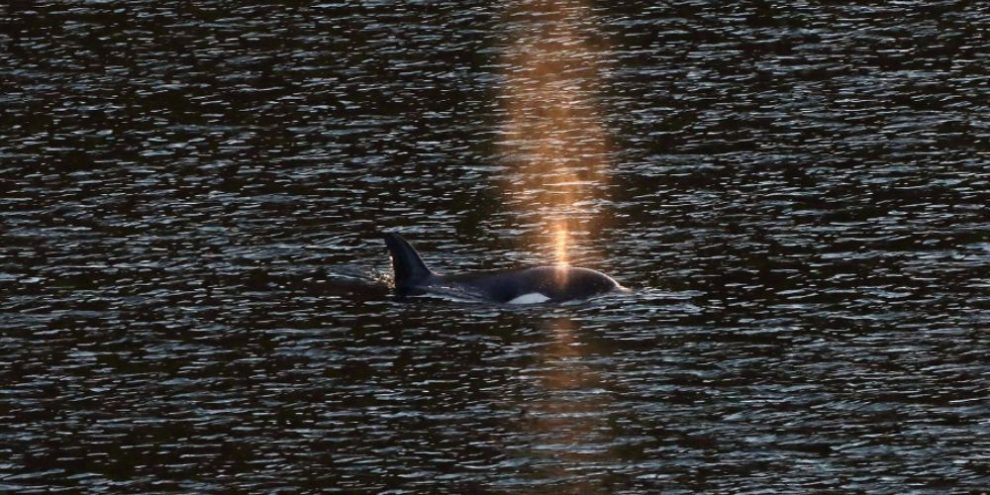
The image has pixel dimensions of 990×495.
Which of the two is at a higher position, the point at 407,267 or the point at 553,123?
the point at 407,267

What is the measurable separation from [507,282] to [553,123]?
1702cm

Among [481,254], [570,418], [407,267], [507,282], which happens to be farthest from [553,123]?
[570,418]

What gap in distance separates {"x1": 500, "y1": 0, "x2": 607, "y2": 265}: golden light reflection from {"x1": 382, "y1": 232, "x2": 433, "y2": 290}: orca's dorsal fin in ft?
12.8

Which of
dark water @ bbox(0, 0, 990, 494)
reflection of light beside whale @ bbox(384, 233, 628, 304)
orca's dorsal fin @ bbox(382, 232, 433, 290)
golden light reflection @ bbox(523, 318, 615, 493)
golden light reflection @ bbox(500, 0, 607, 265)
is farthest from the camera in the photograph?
golden light reflection @ bbox(500, 0, 607, 265)

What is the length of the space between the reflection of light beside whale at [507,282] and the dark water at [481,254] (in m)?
0.75

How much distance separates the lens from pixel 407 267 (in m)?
48.3

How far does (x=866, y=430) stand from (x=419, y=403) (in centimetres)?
846

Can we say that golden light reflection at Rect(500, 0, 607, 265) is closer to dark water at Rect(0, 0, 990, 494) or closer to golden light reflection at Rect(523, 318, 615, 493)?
dark water at Rect(0, 0, 990, 494)

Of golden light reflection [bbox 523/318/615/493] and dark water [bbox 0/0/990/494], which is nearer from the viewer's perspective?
golden light reflection [bbox 523/318/615/493]

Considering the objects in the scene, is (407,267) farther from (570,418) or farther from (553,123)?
(553,123)

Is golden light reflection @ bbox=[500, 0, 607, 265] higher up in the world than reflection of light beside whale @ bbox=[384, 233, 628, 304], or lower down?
lower down

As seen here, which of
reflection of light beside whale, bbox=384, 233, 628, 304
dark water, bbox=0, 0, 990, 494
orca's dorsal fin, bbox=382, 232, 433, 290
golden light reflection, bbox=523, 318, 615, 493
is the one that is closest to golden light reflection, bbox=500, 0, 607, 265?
dark water, bbox=0, 0, 990, 494

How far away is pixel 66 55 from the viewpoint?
73750 mm

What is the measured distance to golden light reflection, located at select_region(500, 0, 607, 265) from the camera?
54500 millimetres
